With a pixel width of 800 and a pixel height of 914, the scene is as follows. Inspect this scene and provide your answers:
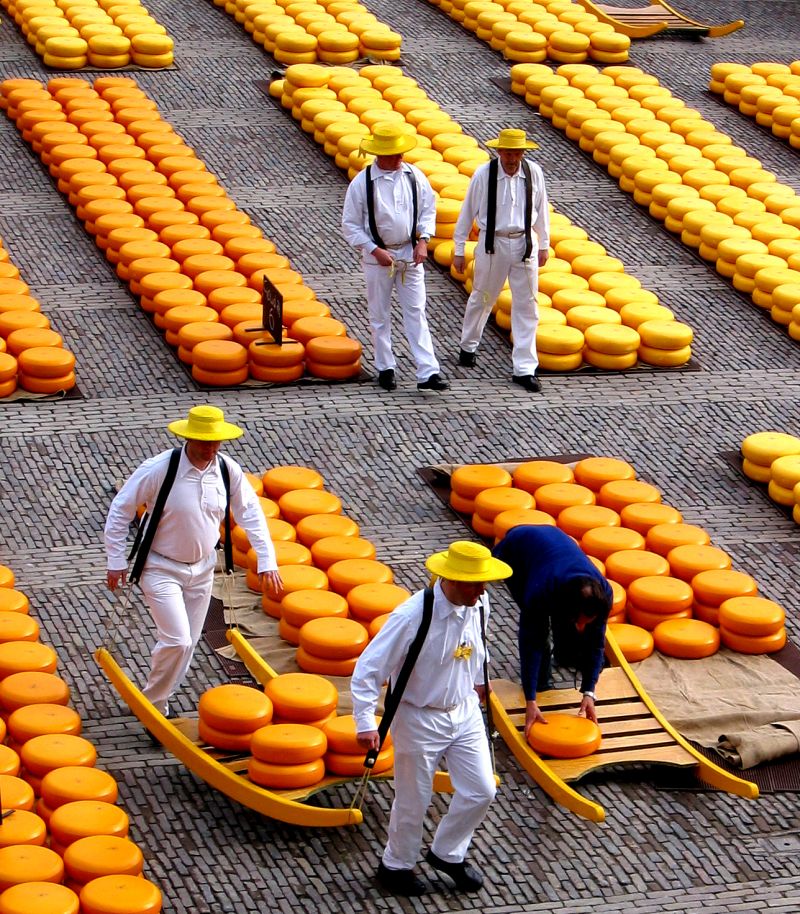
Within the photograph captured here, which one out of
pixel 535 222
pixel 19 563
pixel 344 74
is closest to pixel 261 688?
pixel 19 563

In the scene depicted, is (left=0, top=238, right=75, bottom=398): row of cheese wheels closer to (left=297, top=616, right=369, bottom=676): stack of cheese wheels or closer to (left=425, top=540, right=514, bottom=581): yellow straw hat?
(left=297, top=616, right=369, bottom=676): stack of cheese wheels

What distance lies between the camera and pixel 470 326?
1288 centimetres

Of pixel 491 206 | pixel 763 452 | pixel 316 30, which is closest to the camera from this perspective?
pixel 763 452

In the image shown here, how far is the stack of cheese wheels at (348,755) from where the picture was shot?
26.1 feet

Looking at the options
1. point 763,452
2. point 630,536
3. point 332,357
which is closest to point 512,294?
point 332,357

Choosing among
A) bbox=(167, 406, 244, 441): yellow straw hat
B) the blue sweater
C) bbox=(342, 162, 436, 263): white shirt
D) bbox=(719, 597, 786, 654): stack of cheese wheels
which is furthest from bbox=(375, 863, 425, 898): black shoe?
bbox=(342, 162, 436, 263): white shirt

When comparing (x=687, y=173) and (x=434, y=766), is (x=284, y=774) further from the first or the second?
(x=687, y=173)

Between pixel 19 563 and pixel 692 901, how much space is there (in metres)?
4.32

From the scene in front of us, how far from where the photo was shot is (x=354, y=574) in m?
9.51

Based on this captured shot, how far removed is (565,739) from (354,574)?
67.1 inches

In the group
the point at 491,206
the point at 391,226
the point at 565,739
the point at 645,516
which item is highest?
the point at 491,206

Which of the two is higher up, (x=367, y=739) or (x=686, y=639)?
(x=367, y=739)

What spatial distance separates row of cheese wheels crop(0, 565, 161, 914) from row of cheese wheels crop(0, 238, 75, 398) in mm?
3562

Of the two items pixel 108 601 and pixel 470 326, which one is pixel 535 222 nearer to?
pixel 470 326
